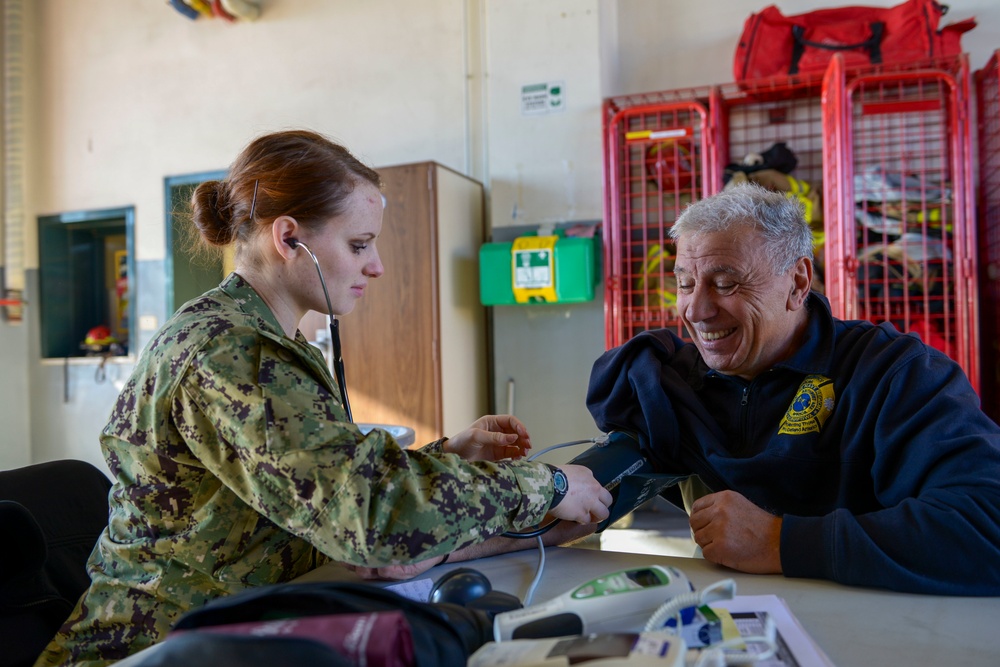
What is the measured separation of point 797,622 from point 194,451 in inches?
32.3

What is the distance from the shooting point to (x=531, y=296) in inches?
151

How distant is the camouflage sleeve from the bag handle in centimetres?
321

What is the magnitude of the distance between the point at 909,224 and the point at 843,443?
2.35 metres

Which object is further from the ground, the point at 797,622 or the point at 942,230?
the point at 942,230

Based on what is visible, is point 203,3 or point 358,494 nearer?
point 358,494

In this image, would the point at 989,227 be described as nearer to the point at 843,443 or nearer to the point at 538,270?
the point at 538,270

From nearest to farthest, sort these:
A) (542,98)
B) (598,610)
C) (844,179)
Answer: (598,610), (844,179), (542,98)

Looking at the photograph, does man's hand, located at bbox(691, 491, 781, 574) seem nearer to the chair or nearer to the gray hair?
the gray hair

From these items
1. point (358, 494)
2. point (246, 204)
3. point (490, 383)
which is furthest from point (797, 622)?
point (490, 383)

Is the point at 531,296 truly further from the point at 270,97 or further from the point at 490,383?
the point at 270,97

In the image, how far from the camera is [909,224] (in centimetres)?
335

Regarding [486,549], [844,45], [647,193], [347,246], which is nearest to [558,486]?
[486,549]

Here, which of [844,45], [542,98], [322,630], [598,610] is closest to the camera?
[322,630]

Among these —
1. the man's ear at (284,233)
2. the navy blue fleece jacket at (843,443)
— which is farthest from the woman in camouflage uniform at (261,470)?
the navy blue fleece jacket at (843,443)
